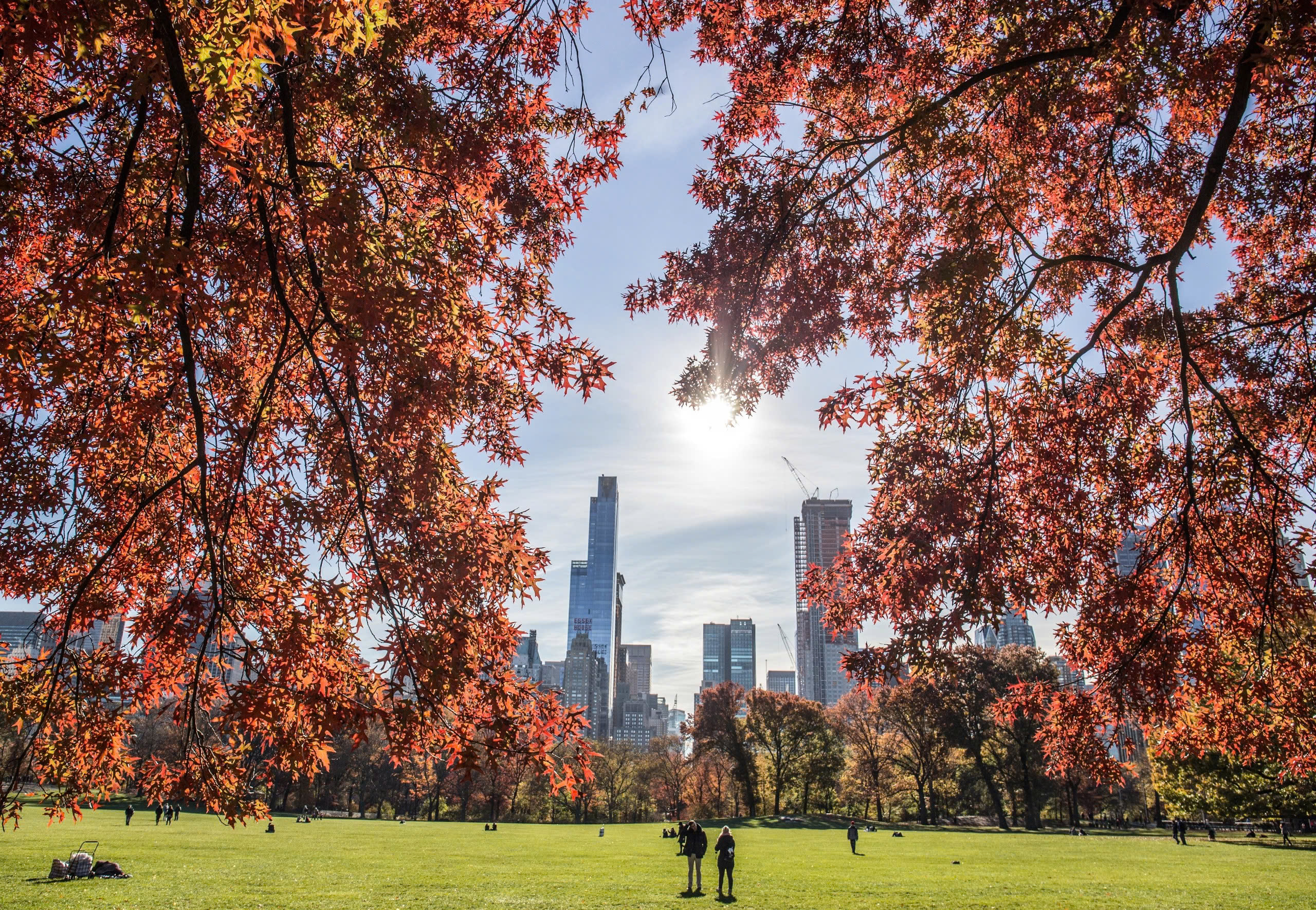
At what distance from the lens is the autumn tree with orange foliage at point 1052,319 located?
5820 millimetres

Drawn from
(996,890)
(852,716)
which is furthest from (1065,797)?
(996,890)

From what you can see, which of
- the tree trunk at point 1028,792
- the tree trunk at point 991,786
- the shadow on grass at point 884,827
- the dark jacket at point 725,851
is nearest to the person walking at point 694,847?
the dark jacket at point 725,851

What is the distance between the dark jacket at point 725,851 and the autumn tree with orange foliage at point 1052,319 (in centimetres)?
958

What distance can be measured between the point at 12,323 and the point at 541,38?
16.8 ft

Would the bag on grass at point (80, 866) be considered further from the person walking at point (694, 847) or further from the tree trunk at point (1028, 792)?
the tree trunk at point (1028, 792)

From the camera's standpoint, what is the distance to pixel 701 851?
48.9 feet

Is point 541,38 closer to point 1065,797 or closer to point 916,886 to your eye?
point 916,886

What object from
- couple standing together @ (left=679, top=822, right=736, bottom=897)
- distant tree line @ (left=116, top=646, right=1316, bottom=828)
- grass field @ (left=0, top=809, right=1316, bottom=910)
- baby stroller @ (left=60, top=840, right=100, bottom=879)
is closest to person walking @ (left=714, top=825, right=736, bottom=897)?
couple standing together @ (left=679, top=822, right=736, bottom=897)

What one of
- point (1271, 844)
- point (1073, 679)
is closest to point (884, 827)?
point (1271, 844)

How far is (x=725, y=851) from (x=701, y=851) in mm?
640

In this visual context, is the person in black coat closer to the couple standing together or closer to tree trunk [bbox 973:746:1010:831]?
the couple standing together

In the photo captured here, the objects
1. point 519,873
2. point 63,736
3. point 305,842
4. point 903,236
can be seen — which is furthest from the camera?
point 305,842

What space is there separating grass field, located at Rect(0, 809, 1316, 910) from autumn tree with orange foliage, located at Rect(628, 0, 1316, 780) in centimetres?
1014

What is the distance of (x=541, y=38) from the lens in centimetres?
663
